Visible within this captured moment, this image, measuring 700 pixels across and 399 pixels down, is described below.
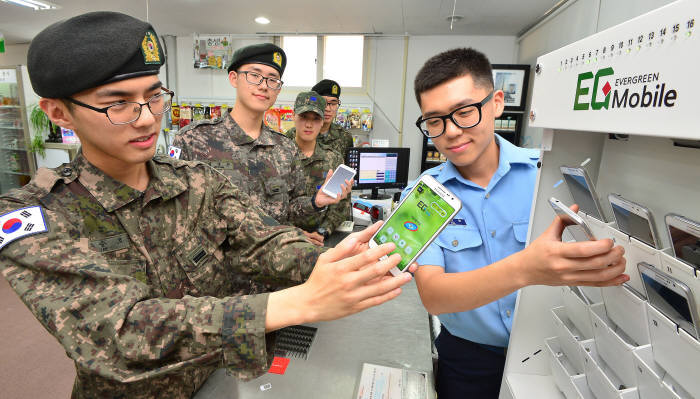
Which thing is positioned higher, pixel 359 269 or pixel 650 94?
pixel 650 94

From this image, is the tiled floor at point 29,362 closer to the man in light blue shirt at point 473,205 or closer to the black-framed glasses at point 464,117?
the man in light blue shirt at point 473,205

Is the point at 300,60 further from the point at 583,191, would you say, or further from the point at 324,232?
the point at 583,191

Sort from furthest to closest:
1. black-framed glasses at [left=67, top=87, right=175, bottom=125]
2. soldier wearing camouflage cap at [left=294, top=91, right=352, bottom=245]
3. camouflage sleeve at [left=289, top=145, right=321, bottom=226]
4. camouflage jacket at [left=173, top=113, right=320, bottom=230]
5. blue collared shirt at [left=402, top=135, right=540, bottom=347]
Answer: soldier wearing camouflage cap at [left=294, top=91, right=352, bottom=245] < camouflage sleeve at [left=289, top=145, right=321, bottom=226] < camouflage jacket at [left=173, top=113, right=320, bottom=230] < blue collared shirt at [left=402, top=135, right=540, bottom=347] < black-framed glasses at [left=67, top=87, right=175, bottom=125]

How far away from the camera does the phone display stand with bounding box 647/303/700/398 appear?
18.6 inches

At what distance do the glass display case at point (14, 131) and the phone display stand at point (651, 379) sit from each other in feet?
24.7

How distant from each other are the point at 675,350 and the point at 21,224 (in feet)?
3.97

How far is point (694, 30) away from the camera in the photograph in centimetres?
42

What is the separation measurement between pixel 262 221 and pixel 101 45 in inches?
24.5

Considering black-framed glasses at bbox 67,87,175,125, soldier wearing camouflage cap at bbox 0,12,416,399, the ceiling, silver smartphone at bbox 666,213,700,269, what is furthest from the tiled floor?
the ceiling

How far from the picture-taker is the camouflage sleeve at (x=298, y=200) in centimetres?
204

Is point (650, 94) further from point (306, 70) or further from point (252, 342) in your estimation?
point (306, 70)

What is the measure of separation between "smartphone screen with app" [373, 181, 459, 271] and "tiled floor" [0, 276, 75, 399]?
255 cm

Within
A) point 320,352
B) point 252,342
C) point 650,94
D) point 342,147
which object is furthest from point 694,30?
point 342,147

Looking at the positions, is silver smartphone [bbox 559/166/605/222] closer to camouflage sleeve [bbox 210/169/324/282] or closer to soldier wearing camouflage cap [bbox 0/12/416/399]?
soldier wearing camouflage cap [bbox 0/12/416/399]
